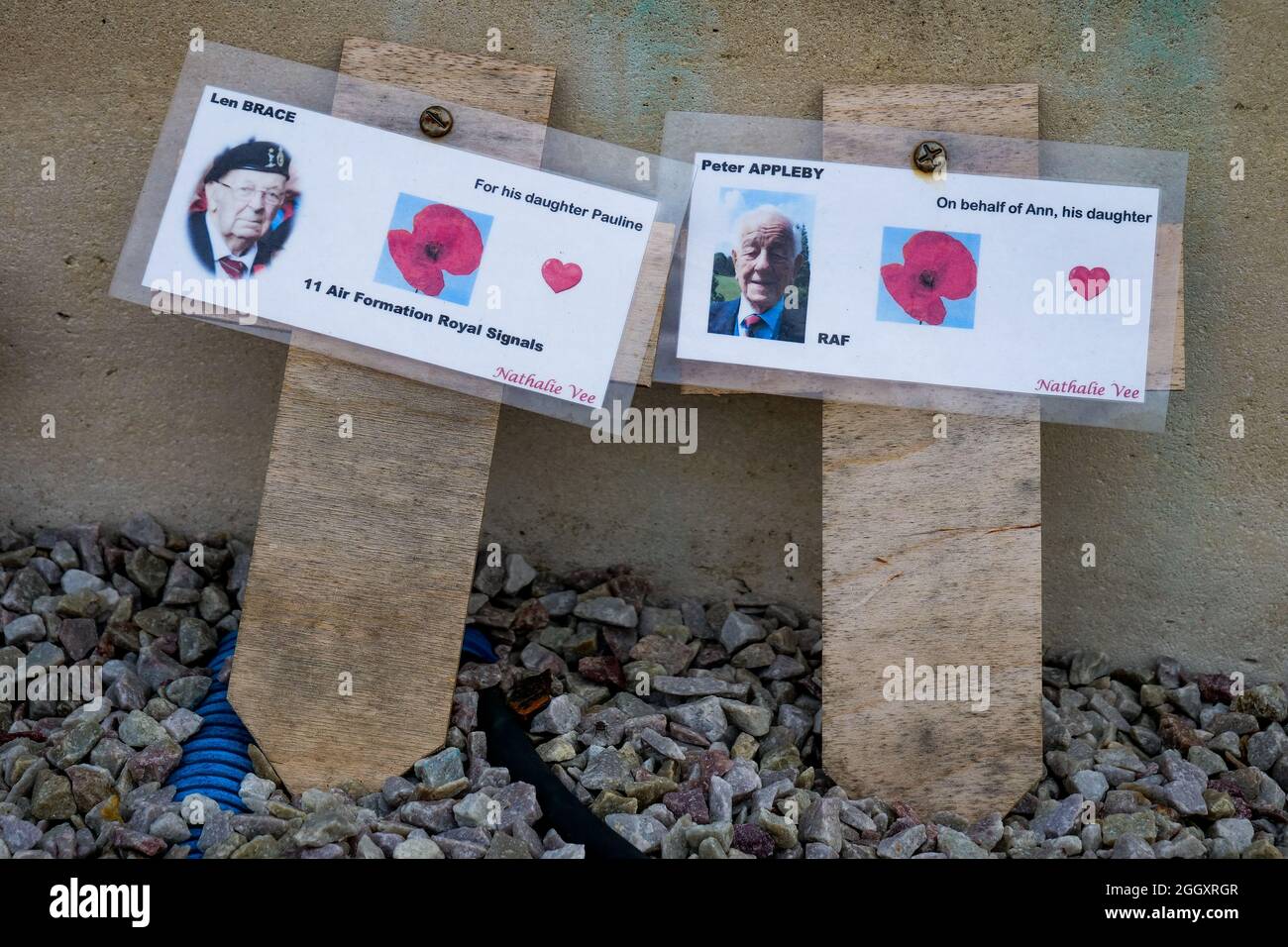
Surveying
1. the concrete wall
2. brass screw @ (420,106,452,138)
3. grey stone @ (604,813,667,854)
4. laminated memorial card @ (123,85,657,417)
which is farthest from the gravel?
brass screw @ (420,106,452,138)

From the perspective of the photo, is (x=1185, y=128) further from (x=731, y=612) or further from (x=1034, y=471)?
(x=731, y=612)

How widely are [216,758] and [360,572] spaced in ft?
1.57

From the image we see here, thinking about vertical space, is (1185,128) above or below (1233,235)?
above

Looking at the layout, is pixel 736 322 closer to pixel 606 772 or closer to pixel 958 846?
pixel 606 772

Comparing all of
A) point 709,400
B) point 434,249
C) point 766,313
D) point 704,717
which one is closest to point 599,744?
point 704,717

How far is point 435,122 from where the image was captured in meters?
2.59

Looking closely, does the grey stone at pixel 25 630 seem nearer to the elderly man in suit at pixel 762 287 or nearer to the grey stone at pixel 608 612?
the grey stone at pixel 608 612

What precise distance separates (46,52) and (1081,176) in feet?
7.93

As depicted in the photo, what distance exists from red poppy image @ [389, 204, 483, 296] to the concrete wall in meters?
0.40

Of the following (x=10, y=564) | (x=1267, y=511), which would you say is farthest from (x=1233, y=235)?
(x=10, y=564)

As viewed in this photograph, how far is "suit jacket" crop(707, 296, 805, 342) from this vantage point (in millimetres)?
2609

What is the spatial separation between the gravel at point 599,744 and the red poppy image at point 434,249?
79 cm

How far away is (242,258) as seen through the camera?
2.56 meters

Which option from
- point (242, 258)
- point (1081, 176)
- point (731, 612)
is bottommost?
point (731, 612)
